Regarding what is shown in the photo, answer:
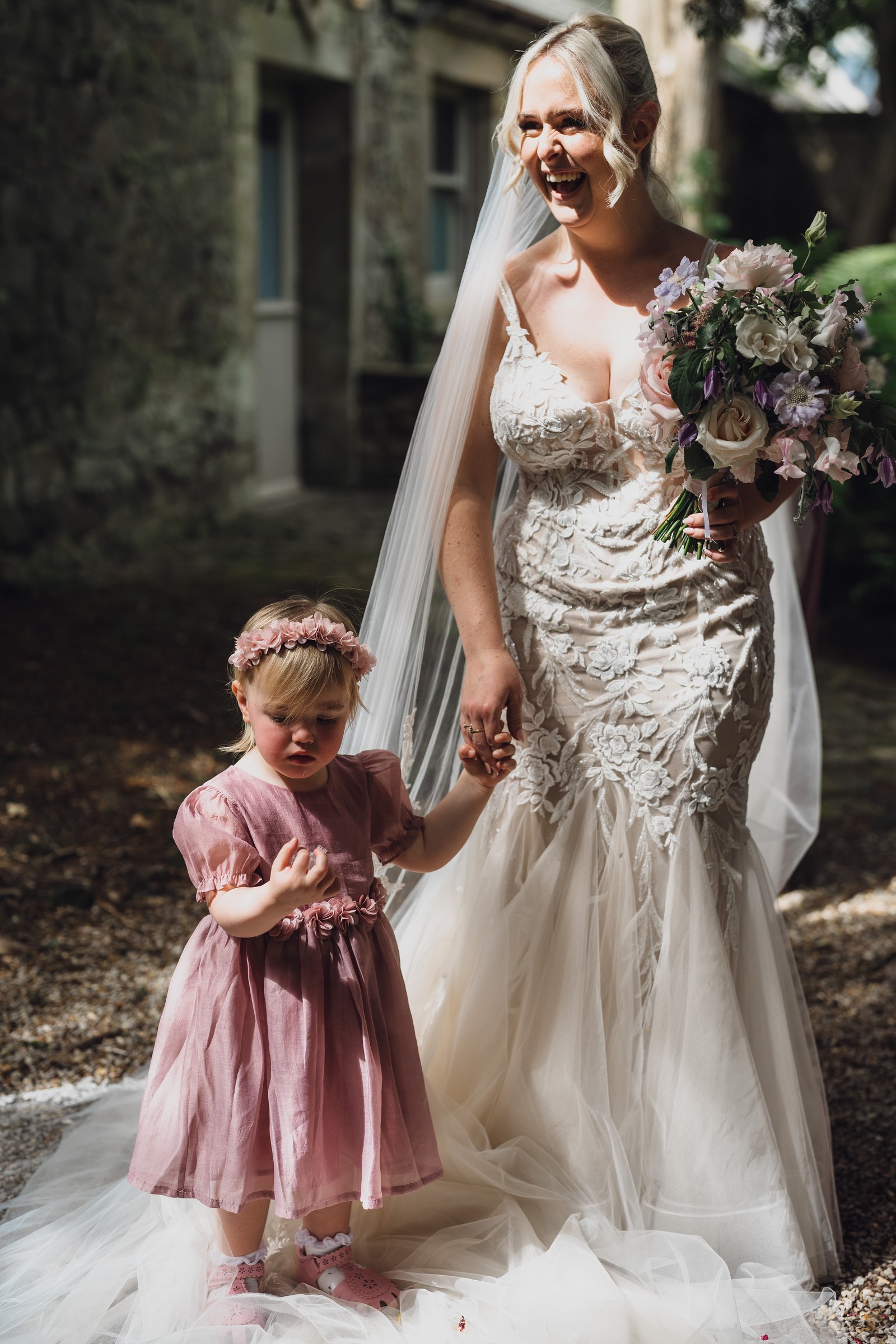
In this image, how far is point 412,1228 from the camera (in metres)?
2.39

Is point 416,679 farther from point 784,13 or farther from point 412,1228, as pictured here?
point 784,13

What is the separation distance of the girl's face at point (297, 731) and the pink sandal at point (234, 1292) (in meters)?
0.84

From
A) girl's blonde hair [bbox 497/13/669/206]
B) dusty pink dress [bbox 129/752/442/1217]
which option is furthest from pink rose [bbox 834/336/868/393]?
dusty pink dress [bbox 129/752/442/1217]

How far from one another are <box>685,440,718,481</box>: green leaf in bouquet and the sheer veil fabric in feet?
0.91

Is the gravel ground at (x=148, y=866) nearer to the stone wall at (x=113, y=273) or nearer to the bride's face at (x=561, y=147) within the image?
the stone wall at (x=113, y=273)

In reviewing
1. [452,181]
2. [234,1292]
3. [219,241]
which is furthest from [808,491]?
[452,181]

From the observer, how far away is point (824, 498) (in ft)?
7.17

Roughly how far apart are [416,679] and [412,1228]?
3.42 feet

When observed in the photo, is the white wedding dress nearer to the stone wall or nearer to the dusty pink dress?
the dusty pink dress

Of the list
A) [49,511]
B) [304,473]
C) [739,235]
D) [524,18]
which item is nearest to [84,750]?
[49,511]

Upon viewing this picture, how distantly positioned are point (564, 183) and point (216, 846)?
1.29 m

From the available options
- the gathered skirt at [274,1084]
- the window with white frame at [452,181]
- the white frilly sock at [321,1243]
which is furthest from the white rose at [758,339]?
the window with white frame at [452,181]

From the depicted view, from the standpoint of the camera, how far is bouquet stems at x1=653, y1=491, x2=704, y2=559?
225cm

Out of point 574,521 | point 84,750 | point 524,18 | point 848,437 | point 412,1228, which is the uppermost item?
point 524,18
